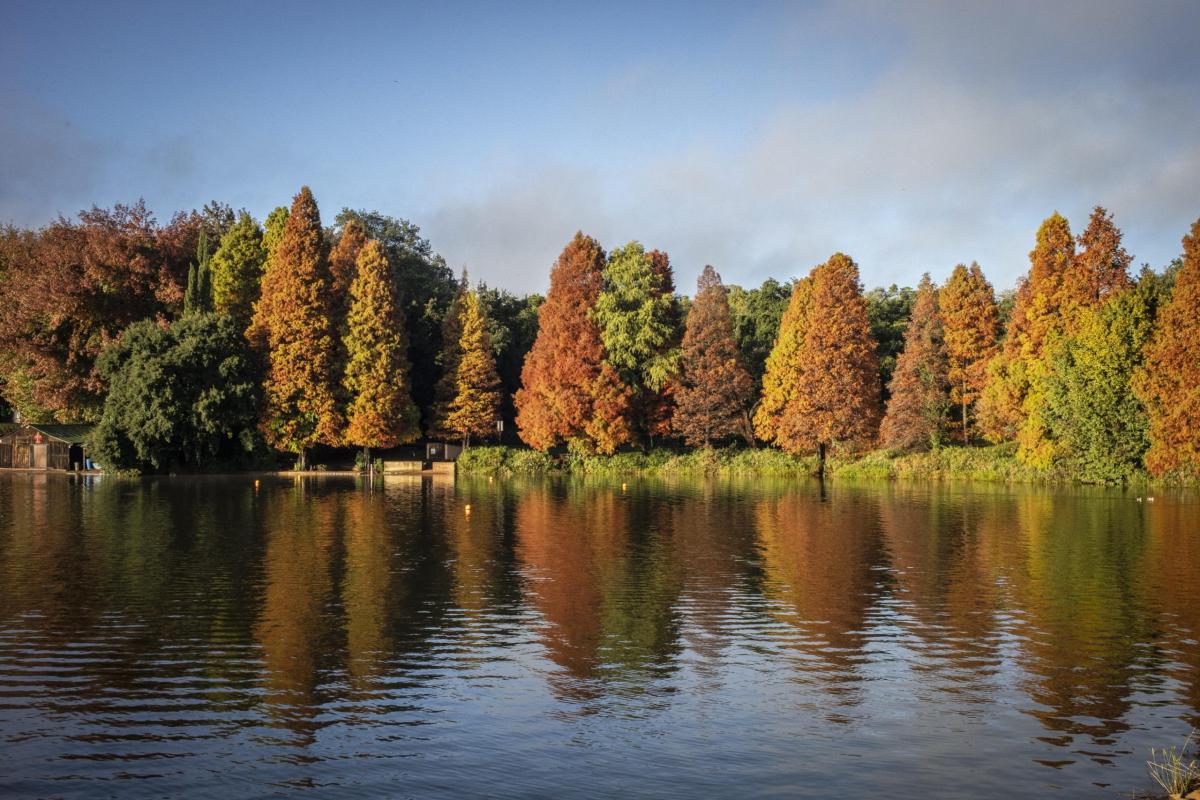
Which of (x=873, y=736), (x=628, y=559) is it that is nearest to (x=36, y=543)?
(x=628, y=559)

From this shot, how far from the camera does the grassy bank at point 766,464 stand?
185ft

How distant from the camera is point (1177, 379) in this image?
47.4m

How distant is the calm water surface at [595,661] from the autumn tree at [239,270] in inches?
1518

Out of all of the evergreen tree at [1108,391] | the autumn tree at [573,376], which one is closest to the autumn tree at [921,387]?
the evergreen tree at [1108,391]

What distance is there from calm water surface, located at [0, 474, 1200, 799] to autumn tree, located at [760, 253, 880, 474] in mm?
28177

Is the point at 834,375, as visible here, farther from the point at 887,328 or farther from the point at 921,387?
the point at 887,328

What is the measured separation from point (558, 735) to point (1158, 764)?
23.3ft

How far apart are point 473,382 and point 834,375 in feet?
83.3

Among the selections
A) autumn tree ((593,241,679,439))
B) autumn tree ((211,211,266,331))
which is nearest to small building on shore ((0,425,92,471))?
autumn tree ((211,211,266,331))

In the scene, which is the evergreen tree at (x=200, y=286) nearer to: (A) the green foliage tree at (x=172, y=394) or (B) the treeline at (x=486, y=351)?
(B) the treeline at (x=486, y=351)

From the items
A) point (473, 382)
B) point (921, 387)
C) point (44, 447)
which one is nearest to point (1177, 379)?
point (921, 387)

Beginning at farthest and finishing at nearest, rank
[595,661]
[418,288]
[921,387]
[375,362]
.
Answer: [418,288]
[375,362]
[921,387]
[595,661]

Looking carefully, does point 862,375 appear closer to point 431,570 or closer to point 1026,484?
point 1026,484

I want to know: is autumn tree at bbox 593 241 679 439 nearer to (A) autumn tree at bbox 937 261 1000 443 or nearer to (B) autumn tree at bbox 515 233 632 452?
(B) autumn tree at bbox 515 233 632 452
